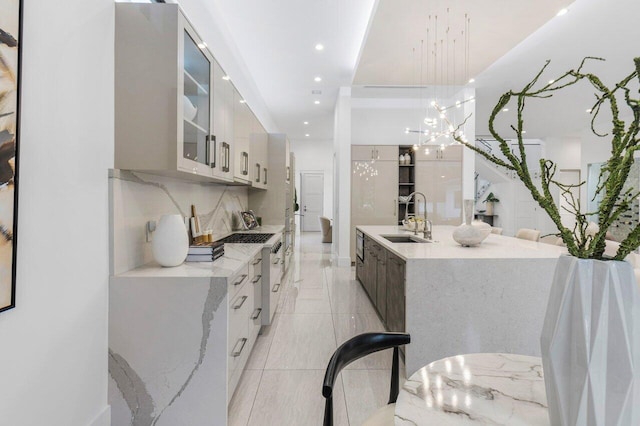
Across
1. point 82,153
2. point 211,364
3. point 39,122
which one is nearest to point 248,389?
point 211,364

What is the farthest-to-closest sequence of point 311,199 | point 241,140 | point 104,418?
point 311,199 → point 241,140 → point 104,418

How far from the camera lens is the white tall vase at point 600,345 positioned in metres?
0.66

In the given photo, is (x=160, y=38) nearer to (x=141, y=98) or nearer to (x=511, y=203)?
(x=141, y=98)

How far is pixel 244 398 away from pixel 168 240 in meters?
1.13

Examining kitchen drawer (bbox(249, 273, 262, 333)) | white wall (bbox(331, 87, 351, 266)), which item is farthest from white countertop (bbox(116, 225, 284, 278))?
white wall (bbox(331, 87, 351, 266))

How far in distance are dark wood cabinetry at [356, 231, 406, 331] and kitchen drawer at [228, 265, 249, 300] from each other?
113 cm

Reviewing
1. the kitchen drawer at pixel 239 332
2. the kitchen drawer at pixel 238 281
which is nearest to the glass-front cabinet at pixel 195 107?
the kitchen drawer at pixel 238 281

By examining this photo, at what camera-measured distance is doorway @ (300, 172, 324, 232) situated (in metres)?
11.3

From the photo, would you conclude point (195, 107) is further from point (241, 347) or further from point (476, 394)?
point (476, 394)

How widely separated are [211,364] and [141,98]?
1475 mm

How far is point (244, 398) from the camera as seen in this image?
2131 mm

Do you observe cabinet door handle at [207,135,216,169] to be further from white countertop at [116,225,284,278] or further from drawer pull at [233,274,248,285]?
drawer pull at [233,274,248,285]

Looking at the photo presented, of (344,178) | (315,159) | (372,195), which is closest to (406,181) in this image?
(372,195)

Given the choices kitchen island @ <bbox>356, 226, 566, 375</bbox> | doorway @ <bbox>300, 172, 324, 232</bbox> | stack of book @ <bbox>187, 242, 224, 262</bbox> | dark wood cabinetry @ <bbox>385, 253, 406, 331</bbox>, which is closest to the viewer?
stack of book @ <bbox>187, 242, 224, 262</bbox>
